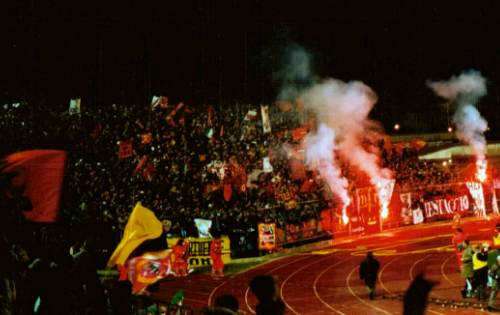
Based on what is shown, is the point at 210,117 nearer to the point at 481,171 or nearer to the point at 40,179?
the point at 481,171

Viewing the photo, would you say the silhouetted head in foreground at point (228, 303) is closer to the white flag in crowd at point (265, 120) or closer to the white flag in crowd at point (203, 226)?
the white flag in crowd at point (203, 226)

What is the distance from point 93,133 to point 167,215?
220 inches

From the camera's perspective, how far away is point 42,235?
991 centimetres

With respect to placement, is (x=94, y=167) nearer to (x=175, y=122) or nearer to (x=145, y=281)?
(x=175, y=122)

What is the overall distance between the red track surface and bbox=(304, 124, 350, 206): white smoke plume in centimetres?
295

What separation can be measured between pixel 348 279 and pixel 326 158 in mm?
14034

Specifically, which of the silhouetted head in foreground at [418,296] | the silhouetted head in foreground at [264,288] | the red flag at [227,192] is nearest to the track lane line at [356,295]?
the red flag at [227,192]

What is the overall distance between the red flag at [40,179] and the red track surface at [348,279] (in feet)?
27.3

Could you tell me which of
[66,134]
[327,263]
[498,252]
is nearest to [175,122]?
[66,134]

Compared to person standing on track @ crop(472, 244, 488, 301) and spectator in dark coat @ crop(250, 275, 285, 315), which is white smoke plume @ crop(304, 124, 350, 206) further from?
spectator in dark coat @ crop(250, 275, 285, 315)

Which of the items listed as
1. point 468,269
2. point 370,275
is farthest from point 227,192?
point 468,269

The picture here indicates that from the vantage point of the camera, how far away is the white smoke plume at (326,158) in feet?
95.0

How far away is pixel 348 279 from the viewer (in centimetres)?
1830

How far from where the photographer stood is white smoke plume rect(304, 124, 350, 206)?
1141 inches
